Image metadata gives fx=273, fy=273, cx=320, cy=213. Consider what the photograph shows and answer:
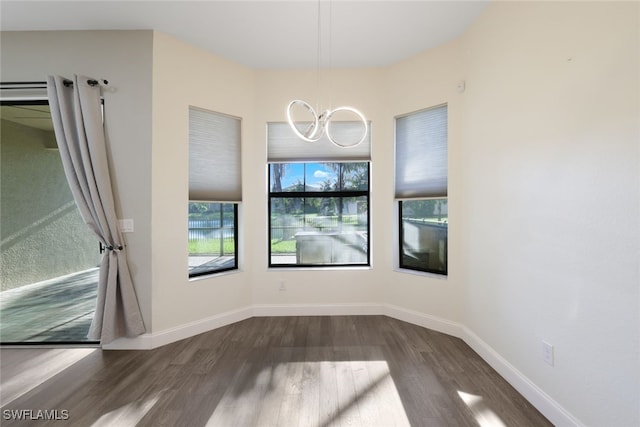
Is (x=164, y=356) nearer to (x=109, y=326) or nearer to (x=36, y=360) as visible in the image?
(x=109, y=326)

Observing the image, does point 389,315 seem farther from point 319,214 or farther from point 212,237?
point 212,237

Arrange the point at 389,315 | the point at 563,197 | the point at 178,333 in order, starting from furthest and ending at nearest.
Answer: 1. the point at 389,315
2. the point at 178,333
3. the point at 563,197

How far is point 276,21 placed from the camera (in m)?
2.44

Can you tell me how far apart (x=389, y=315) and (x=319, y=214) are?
4.80ft

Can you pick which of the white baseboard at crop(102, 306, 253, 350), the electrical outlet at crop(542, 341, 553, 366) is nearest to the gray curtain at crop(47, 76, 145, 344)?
the white baseboard at crop(102, 306, 253, 350)

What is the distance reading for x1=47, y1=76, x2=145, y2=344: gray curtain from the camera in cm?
240

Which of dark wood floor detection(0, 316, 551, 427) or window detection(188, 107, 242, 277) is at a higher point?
window detection(188, 107, 242, 277)

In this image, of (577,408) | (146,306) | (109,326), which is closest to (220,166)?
(146,306)

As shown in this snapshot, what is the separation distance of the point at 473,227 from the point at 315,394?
1.94 metres

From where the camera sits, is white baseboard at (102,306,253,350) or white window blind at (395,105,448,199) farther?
white window blind at (395,105,448,199)

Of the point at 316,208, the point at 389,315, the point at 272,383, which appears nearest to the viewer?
the point at 272,383

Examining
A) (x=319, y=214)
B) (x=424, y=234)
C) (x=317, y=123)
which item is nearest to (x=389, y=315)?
(x=424, y=234)

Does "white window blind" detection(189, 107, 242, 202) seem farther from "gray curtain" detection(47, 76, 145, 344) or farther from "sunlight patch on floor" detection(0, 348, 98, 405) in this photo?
"sunlight patch on floor" detection(0, 348, 98, 405)

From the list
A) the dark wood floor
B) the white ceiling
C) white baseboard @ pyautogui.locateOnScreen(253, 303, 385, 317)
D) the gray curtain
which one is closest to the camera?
the dark wood floor
